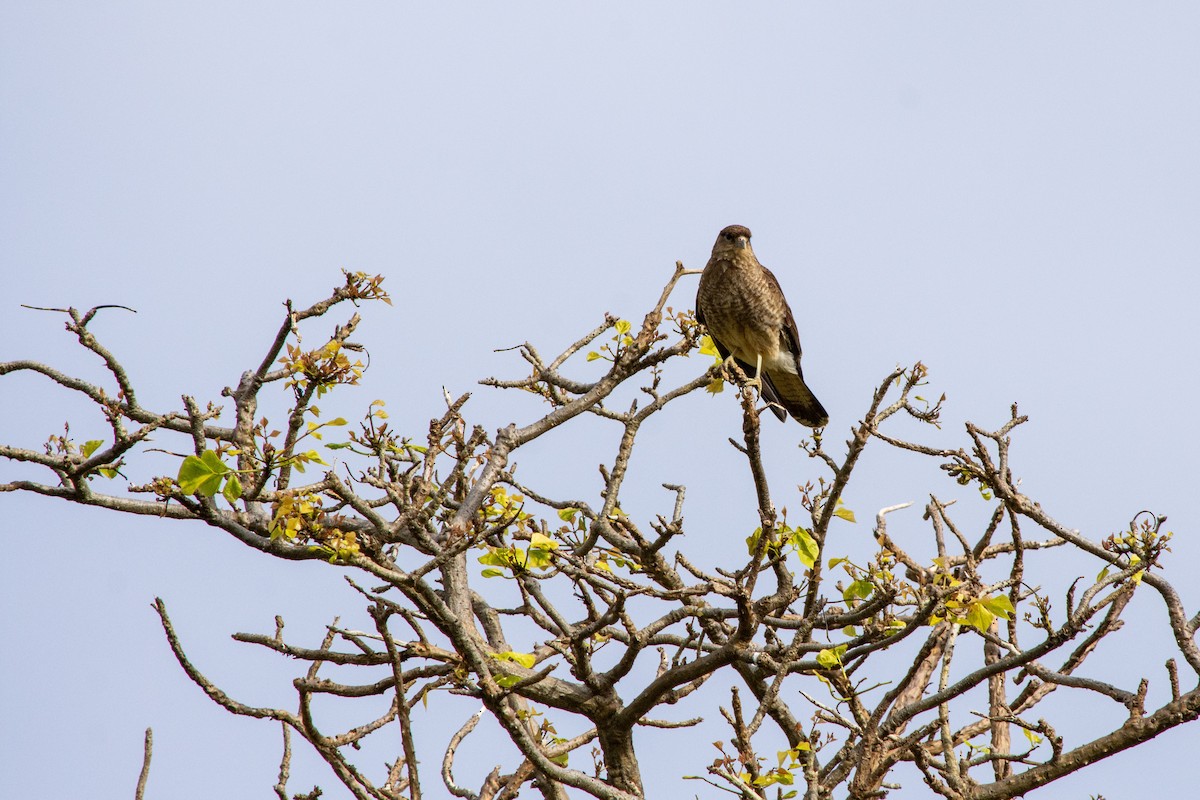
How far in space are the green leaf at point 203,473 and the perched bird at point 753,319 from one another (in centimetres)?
403

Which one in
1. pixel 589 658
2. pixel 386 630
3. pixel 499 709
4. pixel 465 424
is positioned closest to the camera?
pixel 386 630

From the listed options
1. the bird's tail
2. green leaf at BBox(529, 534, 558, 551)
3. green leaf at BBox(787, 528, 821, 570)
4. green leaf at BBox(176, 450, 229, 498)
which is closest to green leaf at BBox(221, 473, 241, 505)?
green leaf at BBox(176, 450, 229, 498)

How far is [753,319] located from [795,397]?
63cm

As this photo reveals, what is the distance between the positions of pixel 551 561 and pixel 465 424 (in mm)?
515

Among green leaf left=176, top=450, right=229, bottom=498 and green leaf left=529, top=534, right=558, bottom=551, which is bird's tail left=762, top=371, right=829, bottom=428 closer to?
green leaf left=529, top=534, right=558, bottom=551

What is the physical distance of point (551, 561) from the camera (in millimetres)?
3609

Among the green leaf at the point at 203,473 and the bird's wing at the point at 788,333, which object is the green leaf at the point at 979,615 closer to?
the green leaf at the point at 203,473

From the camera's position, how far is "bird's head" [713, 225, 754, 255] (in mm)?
7117

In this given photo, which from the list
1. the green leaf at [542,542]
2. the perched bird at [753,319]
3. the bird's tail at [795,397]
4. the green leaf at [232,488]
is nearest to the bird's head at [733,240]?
the perched bird at [753,319]

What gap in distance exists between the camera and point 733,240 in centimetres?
712

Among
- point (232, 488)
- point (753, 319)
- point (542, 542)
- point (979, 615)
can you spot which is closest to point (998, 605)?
point (979, 615)

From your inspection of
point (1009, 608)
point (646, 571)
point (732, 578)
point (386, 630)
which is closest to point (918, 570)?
point (1009, 608)

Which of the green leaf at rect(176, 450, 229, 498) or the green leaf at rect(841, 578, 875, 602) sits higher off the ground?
the green leaf at rect(176, 450, 229, 498)

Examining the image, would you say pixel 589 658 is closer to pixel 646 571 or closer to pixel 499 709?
pixel 646 571
